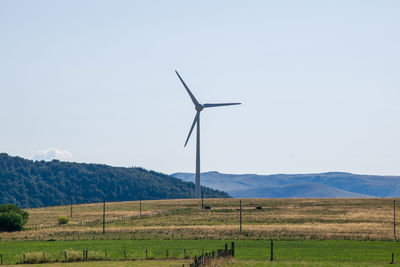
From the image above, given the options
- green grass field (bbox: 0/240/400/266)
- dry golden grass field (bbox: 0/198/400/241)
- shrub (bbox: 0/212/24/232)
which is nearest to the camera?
green grass field (bbox: 0/240/400/266)

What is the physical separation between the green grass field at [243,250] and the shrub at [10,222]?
97.2ft

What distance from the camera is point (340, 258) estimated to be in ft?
273

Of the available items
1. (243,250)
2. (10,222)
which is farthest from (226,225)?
(243,250)

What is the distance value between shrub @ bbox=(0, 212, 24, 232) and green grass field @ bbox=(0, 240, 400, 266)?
2962cm

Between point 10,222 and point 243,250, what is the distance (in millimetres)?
72573

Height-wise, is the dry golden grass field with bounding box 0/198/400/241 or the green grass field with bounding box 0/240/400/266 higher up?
the dry golden grass field with bounding box 0/198/400/241

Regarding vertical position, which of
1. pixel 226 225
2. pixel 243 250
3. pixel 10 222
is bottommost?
pixel 243 250

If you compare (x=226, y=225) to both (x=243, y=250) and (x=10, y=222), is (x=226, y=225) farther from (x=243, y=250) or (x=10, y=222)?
(x=243, y=250)

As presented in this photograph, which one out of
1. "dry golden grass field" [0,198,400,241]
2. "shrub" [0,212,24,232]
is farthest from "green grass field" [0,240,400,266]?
"shrub" [0,212,24,232]

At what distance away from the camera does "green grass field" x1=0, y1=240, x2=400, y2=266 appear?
81.9 meters

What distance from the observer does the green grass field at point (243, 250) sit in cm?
8194

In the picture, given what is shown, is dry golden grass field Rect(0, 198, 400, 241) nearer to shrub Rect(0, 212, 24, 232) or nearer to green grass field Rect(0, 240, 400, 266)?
shrub Rect(0, 212, 24, 232)

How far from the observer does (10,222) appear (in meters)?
148

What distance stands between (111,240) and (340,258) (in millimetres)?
48673
